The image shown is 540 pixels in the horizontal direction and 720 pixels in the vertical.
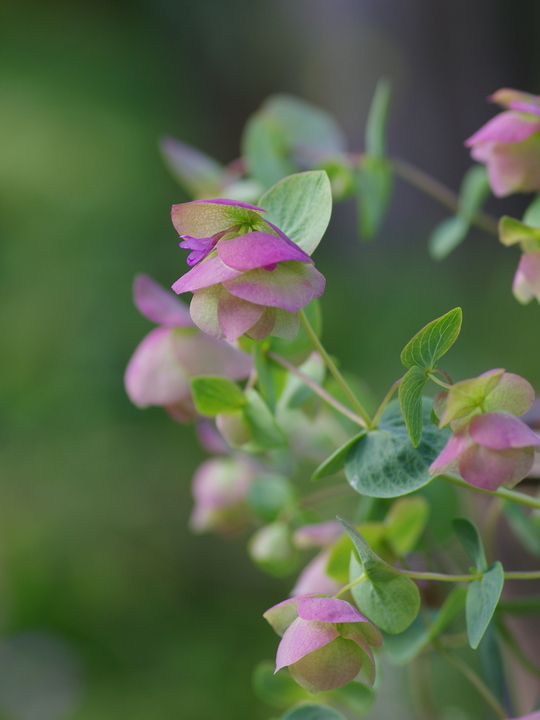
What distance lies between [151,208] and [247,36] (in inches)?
30.3

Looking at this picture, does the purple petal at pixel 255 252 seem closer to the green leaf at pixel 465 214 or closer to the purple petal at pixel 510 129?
the purple petal at pixel 510 129

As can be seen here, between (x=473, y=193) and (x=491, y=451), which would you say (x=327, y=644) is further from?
(x=473, y=193)

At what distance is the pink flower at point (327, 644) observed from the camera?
173 millimetres

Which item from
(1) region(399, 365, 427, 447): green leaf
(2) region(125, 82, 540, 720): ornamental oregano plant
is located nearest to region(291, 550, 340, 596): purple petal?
(2) region(125, 82, 540, 720): ornamental oregano plant

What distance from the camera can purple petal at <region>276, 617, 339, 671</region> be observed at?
17cm

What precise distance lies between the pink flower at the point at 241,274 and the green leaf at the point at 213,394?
0.07m

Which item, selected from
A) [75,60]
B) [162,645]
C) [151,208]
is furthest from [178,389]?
[75,60]

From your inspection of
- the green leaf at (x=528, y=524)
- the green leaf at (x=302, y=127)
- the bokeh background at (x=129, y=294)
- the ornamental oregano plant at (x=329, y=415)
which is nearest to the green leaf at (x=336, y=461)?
the ornamental oregano plant at (x=329, y=415)

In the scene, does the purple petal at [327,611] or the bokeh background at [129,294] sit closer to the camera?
the purple petal at [327,611]

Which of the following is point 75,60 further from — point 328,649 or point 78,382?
point 328,649

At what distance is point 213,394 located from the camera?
244mm

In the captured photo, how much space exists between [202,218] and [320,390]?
76 mm

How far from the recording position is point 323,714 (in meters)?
0.23

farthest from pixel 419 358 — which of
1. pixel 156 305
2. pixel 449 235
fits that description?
pixel 449 235
